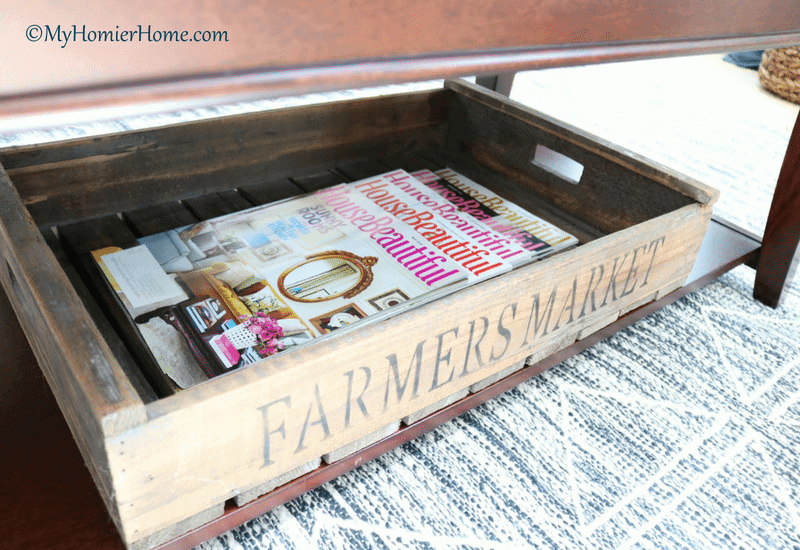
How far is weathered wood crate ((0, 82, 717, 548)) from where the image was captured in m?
0.45

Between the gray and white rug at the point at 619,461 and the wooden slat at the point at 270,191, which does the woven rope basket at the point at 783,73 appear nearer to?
the gray and white rug at the point at 619,461

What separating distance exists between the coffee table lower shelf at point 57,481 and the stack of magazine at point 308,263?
0.11m

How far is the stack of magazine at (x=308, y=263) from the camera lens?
660mm

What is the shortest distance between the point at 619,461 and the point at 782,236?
0.54m

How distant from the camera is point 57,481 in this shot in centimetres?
54

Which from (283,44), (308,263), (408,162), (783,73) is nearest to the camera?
(283,44)

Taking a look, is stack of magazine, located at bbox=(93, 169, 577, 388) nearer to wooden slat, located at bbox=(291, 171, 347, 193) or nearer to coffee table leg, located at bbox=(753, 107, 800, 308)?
wooden slat, located at bbox=(291, 171, 347, 193)

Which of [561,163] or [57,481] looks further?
[561,163]

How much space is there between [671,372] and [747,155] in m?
1.16

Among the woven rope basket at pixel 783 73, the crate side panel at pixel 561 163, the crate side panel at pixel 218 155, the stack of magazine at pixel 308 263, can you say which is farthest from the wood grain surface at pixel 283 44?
the woven rope basket at pixel 783 73

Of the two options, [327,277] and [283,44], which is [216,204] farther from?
[283,44]

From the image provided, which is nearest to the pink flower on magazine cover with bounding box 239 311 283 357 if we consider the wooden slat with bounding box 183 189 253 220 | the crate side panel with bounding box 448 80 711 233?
the wooden slat with bounding box 183 189 253 220

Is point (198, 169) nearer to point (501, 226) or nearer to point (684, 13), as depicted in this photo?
point (501, 226)

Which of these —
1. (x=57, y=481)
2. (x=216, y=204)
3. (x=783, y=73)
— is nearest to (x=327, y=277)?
(x=216, y=204)
